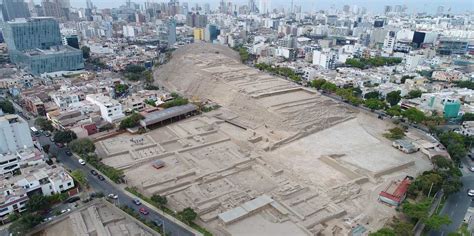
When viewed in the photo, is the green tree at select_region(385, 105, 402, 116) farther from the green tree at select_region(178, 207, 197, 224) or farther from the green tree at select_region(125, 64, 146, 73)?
the green tree at select_region(125, 64, 146, 73)

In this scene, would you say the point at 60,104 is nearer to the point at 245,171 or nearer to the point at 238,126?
the point at 238,126

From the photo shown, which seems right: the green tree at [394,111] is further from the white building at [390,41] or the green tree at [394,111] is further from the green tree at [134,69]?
the white building at [390,41]

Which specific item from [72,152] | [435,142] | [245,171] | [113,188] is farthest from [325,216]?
[72,152]

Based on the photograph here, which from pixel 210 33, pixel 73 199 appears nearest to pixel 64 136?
pixel 73 199

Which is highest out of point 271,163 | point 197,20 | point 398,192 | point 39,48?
point 197,20

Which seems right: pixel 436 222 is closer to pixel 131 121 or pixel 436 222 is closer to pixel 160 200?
pixel 160 200

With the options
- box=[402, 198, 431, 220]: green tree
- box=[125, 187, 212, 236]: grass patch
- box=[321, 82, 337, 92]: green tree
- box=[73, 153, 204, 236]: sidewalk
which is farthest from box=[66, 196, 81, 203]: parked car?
box=[321, 82, 337, 92]: green tree

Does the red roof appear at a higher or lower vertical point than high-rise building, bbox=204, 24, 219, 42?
lower
